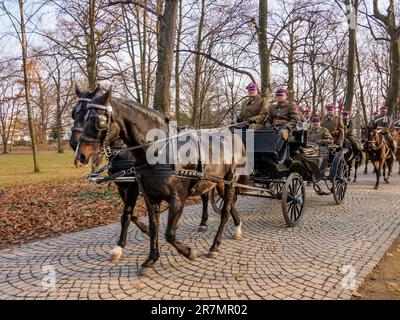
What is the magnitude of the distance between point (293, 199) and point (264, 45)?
7.63 metres

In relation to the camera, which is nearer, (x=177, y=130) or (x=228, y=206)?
(x=177, y=130)

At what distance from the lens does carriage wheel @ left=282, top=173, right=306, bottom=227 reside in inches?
242

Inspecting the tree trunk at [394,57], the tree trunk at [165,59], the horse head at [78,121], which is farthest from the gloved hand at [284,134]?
the tree trunk at [394,57]

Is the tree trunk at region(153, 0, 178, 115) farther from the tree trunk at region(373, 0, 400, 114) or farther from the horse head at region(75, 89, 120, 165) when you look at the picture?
the tree trunk at region(373, 0, 400, 114)

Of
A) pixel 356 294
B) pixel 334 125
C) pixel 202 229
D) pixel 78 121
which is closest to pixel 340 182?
pixel 334 125

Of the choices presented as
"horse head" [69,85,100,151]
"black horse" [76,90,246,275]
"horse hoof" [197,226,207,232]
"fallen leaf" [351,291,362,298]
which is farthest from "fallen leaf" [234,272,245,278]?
"horse head" [69,85,100,151]

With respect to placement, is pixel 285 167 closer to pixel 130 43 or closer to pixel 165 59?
pixel 165 59

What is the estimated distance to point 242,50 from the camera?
12203 mm

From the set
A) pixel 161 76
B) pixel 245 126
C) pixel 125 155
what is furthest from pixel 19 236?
pixel 161 76

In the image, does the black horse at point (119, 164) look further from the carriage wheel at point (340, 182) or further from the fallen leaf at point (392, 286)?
the carriage wheel at point (340, 182)
